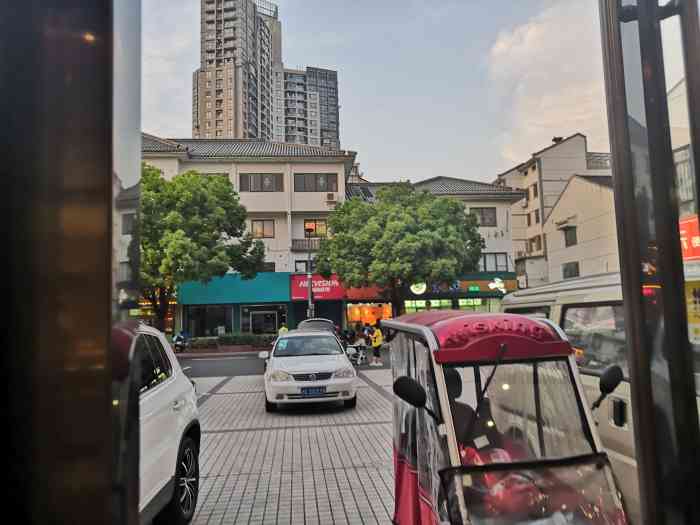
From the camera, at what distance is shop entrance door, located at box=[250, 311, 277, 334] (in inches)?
1208

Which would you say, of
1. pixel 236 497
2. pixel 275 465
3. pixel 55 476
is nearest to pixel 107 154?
pixel 55 476

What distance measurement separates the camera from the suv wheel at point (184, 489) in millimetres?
4293

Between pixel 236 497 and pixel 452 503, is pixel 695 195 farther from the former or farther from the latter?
pixel 236 497

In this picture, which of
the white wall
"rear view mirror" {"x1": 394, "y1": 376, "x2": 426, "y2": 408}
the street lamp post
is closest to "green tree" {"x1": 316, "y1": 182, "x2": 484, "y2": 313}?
the street lamp post

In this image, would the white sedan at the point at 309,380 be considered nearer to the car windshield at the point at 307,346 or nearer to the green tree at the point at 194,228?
the car windshield at the point at 307,346

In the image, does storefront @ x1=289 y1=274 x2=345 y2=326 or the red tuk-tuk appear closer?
the red tuk-tuk

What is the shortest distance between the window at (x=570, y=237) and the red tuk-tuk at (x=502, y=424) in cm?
2476

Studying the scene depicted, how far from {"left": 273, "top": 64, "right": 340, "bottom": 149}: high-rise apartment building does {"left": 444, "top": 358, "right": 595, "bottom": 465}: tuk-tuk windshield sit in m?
108

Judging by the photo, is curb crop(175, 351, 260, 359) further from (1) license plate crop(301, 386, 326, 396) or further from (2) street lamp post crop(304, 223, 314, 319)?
(1) license plate crop(301, 386, 326, 396)

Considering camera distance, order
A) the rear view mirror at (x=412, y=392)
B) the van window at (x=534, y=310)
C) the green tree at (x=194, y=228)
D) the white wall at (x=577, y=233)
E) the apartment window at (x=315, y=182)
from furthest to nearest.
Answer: the apartment window at (x=315, y=182), the white wall at (x=577, y=233), the green tree at (x=194, y=228), the van window at (x=534, y=310), the rear view mirror at (x=412, y=392)

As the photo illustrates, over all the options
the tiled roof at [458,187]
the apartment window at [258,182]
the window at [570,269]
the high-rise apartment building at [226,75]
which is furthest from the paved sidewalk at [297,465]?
the high-rise apartment building at [226,75]

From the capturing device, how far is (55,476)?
27.4 inches

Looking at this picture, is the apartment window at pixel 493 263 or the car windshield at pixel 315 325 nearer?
the car windshield at pixel 315 325

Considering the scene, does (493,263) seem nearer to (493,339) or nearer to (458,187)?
(458,187)
